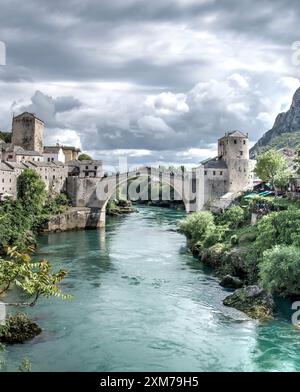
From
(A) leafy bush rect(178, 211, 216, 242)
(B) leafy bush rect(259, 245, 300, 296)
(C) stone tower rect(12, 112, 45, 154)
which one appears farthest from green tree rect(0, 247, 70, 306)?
(C) stone tower rect(12, 112, 45, 154)

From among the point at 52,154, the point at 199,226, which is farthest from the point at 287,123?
the point at 199,226

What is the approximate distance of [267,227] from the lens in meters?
30.7

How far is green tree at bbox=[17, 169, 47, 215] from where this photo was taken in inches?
2089

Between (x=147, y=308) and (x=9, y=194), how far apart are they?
33.9 metres

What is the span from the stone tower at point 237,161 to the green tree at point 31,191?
21.3 meters

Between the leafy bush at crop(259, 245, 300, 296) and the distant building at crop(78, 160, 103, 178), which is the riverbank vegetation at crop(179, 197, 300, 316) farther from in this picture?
the distant building at crop(78, 160, 103, 178)

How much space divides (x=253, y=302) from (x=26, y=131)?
58.1 meters

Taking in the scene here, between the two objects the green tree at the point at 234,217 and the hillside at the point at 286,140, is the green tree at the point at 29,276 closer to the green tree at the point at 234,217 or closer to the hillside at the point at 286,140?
the green tree at the point at 234,217

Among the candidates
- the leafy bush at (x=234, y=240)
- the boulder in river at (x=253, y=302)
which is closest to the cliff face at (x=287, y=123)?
the leafy bush at (x=234, y=240)

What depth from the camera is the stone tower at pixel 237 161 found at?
60375 millimetres

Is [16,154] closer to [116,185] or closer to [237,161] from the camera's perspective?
[116,185]
